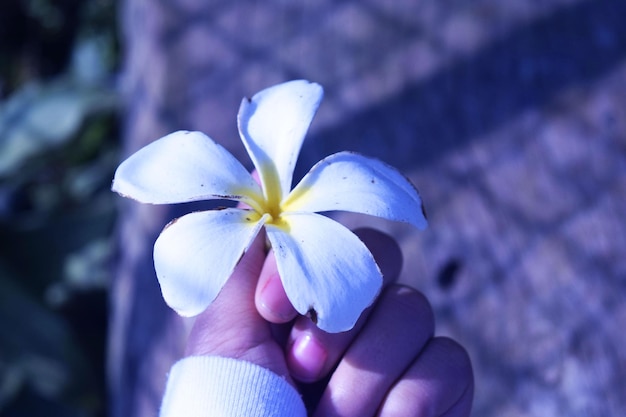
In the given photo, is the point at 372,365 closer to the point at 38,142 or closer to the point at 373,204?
the point at 373,204

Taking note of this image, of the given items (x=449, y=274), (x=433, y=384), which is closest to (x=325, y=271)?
(x=433, y=384)

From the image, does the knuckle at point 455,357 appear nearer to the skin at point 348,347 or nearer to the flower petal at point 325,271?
the skin at point 348,347

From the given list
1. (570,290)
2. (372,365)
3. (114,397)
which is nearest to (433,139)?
(570,290)

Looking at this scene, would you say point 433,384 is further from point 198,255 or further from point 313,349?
point 198,255

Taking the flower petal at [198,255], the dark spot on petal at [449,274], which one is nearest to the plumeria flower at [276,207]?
the flower petal at [198,255]

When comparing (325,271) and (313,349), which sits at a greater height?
(325,271)
